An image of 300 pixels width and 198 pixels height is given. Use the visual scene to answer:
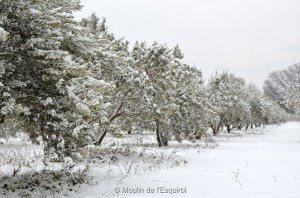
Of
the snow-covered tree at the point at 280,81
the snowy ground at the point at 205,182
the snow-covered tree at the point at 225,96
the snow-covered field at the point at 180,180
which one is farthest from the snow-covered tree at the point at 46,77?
the snow-covered tree at the point at 280,81

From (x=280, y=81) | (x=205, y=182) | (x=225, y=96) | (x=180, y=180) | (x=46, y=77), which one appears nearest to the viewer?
(x=46, y=77)

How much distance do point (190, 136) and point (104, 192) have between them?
11.2 meters

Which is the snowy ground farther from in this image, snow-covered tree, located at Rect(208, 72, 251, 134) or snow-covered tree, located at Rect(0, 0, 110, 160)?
snow-covered tree, located at Rect(208, 72, 251, 134)

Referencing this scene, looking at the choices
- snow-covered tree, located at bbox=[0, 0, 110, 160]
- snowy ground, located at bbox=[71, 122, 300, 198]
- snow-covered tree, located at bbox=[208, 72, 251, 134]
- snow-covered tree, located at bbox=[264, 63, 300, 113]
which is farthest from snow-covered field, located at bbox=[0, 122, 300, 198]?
snow-covered tree, located at bbox=[264, 63, 300, 113]

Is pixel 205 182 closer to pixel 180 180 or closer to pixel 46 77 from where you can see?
pixel 180 180

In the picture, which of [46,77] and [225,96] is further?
[225,96]

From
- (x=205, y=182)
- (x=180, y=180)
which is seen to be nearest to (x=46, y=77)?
(x=180, y=180)

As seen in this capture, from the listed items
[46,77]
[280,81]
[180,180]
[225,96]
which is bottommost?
[180,180]

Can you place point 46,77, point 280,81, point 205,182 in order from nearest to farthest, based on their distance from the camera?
1. point 46,77
2. point 205,182
3. point 280,81

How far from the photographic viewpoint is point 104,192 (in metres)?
8.48

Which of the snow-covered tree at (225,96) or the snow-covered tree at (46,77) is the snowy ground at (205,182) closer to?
the snow-covered tree at (46,77)

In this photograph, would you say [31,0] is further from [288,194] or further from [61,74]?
[288,194]

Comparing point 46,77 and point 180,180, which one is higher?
point 46,77

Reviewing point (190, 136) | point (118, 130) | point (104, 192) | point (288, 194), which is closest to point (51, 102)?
point (118, 130)
